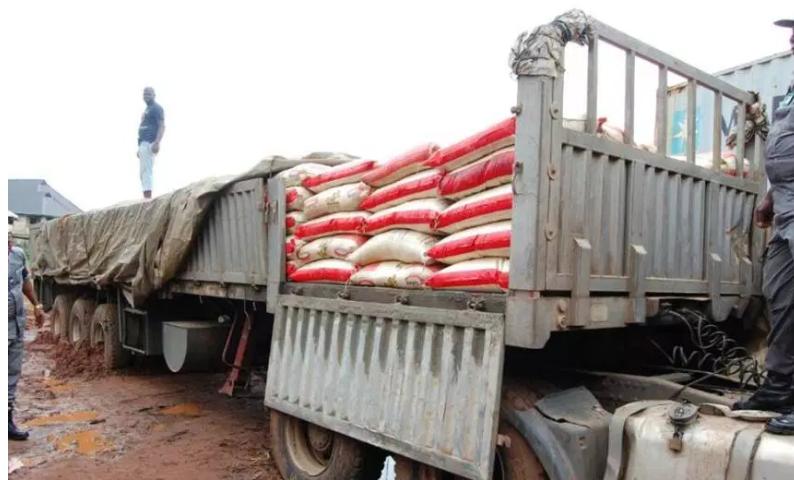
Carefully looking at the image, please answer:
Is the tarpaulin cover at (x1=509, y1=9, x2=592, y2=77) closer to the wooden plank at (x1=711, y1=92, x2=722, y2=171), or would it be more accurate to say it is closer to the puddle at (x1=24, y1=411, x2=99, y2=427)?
the wooden plank at (x1=711, y1=92, x2=722, y2=171)

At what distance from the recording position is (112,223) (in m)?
7.68

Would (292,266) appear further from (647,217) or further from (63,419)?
(63,419)

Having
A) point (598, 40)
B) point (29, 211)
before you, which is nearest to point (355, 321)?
point (598, 40)

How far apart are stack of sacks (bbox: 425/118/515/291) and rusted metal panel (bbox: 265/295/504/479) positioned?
19 centimetres

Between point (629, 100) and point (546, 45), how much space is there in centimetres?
62

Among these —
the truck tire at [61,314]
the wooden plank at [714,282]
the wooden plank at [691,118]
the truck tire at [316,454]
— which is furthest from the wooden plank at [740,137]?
the truck tire at [61,314]

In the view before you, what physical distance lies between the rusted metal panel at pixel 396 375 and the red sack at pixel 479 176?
0.61 metres

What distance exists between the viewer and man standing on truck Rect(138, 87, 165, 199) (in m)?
10.1

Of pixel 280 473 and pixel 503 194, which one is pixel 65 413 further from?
pixel 503 194

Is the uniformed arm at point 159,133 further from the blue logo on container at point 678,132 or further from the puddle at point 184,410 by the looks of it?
the blue logo on container at point 678,132

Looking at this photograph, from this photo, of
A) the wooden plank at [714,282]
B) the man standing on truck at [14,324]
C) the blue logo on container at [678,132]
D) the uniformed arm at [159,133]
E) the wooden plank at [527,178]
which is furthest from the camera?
the uniformed arm at [159,133]

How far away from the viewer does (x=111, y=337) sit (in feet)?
28.1

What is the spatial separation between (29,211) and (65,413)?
82.6 ft

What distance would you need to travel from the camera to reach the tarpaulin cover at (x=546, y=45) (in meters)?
2.82
